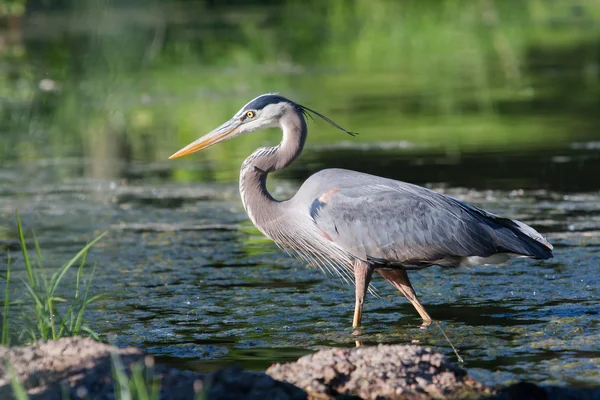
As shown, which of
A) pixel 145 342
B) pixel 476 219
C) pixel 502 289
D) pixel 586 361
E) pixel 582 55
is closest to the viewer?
pixel 586 361

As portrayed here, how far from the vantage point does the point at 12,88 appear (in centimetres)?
1827

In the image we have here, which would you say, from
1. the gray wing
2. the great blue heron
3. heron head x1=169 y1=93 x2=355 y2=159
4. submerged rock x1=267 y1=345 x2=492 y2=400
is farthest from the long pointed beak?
submerged rock x1=267 y1=345 x2=492 y2=400

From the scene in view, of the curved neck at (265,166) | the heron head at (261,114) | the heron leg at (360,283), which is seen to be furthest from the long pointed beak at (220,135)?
the heron leg at (360,283)

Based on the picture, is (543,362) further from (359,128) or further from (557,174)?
(359,128)

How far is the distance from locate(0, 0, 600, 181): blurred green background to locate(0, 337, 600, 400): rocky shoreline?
11.0ft

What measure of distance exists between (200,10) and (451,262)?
28.8 m

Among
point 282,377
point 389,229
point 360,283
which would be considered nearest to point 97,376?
point 282,377

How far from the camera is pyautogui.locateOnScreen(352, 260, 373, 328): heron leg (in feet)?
21.1

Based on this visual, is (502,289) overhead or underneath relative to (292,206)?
underneath

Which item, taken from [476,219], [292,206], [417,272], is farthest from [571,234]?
[292,206]

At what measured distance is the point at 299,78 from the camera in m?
18.8

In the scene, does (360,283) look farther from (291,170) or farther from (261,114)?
(291,170)

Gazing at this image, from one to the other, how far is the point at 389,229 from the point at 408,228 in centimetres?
11

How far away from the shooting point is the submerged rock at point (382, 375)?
15.8ft
